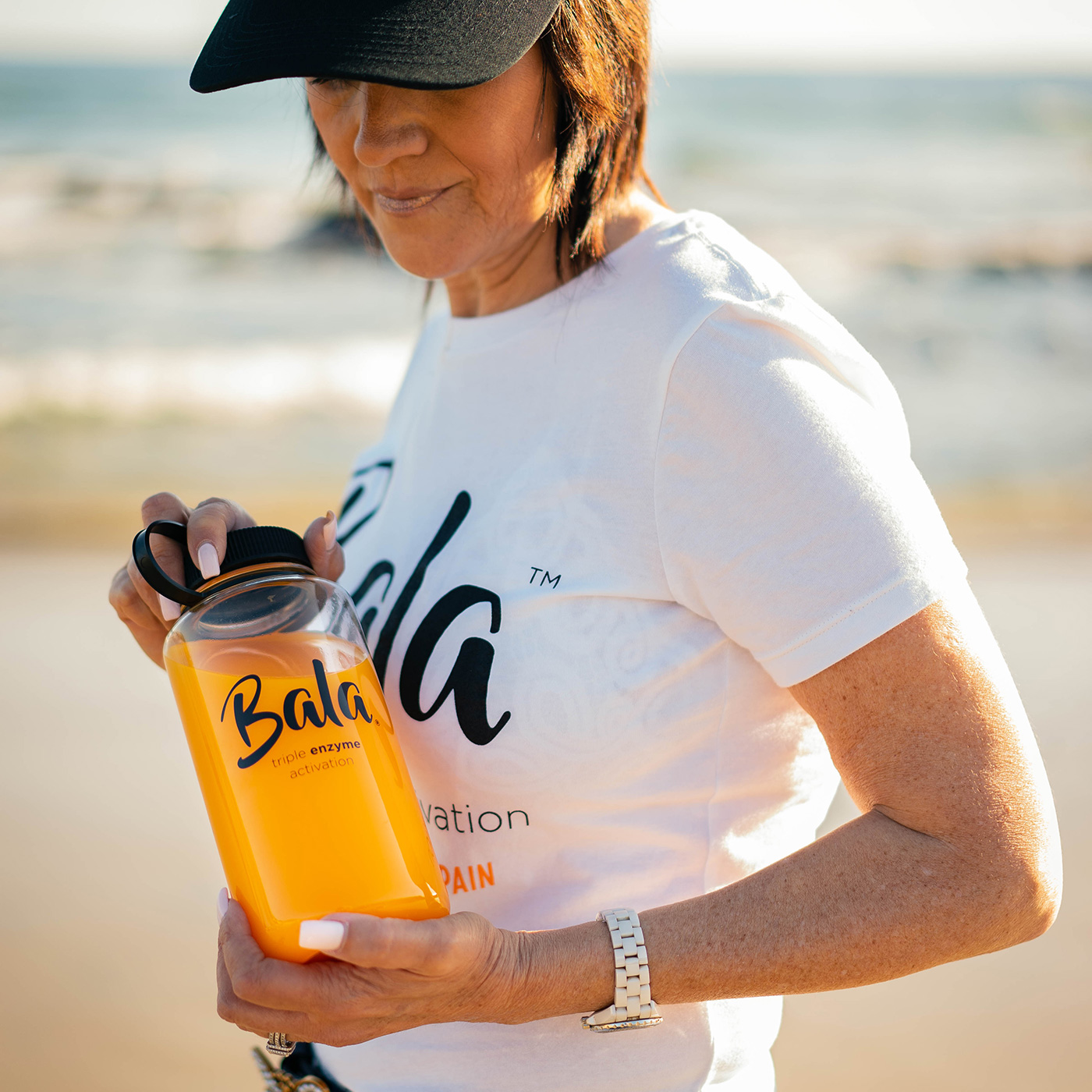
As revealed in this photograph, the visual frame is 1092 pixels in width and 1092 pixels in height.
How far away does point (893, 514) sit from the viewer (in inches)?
34.6

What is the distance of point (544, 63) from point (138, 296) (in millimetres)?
8124

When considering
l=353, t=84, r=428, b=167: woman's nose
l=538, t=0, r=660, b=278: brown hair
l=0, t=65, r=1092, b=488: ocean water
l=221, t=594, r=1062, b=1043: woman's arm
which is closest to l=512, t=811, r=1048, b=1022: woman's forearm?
l=221, t=594, r=1062, b=1043: woman's arm

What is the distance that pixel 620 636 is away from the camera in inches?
39.0

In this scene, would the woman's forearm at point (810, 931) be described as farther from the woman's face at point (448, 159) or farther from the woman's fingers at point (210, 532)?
the woman's face at point (448, 159)

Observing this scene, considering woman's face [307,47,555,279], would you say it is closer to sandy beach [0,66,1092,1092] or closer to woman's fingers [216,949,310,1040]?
sandy beach [0,66,1092,1092]

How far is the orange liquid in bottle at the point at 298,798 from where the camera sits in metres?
0.86

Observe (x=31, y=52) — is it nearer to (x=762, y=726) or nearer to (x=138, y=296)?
(x=138, y=296)

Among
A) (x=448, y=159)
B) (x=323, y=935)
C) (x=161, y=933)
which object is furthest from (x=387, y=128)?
(x=161, y=933)

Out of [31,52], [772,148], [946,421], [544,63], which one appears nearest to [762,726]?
[544,63]

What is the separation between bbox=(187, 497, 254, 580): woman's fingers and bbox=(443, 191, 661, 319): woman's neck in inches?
16.9

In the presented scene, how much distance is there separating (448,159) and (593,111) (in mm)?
161

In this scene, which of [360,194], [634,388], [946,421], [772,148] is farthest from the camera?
[772,148]

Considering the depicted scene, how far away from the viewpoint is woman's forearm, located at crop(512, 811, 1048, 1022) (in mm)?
890

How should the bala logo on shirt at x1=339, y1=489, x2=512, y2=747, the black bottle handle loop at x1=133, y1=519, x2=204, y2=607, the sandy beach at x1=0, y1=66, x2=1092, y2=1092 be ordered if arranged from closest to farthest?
the black bottle handle loop at x1=133, y1=519, x2=204, y2=607 → the bala logo on shirt at x1=339, y1=489, x2=512, y2=747 → the sandy beach at x1=0, y1=66, x2=1092, y2=1092
